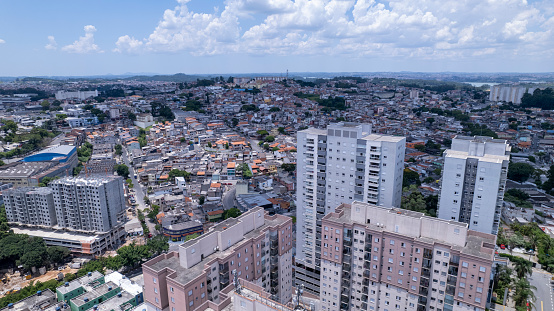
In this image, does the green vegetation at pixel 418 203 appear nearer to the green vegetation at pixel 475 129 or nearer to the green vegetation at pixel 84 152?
the green vegetation at pixel 475 129

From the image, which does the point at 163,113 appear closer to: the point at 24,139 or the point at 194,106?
the point at 194,106

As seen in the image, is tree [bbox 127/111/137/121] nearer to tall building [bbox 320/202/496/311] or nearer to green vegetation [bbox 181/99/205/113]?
green vegetation [bbox 181/99/205/113]

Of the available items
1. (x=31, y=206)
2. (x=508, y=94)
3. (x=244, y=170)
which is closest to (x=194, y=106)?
(x=244, y=170)

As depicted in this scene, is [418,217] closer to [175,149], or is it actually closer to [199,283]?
[199,283]

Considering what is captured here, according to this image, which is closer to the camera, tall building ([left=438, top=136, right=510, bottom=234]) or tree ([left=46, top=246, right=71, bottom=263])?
tall building ([left=438, top=136, right=510, bottom=234])

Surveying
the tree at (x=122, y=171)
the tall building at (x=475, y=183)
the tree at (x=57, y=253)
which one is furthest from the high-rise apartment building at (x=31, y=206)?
the tall building at (x=475, y=183)

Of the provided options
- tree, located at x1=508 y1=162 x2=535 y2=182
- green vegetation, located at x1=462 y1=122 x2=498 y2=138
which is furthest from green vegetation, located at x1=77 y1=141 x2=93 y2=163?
green vegetation, located at x1=462 y1=122 x2=498 y2=138

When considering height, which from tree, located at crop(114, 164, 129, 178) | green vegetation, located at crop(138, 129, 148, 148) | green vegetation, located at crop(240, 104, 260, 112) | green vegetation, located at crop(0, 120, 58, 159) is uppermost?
green vegetation, located at crop(240, 104, 260, 112)
